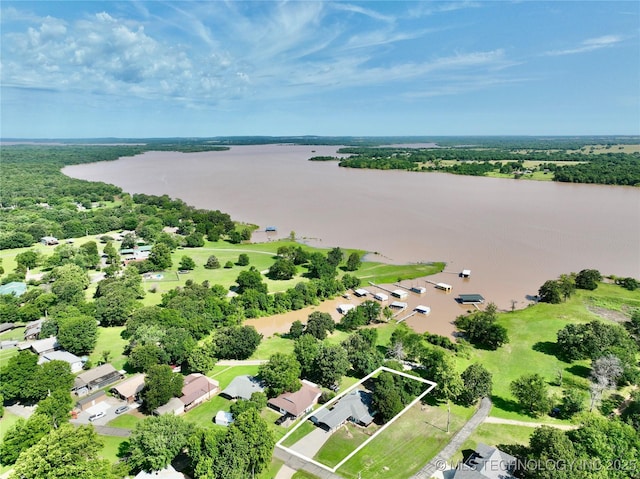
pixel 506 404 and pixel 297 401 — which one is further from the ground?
pixel 297 401

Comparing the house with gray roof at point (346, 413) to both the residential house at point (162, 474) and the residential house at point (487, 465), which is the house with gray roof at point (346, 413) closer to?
the residential house at point (487, 465)

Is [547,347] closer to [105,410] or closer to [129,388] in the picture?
[129,388]

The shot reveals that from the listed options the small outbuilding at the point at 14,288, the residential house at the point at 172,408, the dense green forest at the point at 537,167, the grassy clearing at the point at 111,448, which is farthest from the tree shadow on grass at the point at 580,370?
the dense green forest at the point at 537,167

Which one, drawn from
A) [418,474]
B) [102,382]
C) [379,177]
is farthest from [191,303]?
[379,177]

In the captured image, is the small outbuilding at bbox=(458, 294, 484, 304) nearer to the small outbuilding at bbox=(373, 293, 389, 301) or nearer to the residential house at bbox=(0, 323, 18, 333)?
the small outbuilding at bbox=(373, 293, 389, 301)

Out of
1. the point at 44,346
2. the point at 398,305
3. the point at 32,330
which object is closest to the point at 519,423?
the point at 398,305
